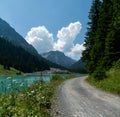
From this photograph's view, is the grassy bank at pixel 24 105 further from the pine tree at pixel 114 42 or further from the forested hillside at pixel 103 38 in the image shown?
the pine tree at pixel 114 42

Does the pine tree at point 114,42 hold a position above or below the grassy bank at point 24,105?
above

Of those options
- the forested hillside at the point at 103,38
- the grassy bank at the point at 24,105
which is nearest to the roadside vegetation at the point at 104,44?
the forested hillside at the point at 103,38

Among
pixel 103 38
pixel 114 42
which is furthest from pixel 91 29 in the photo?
pixel 114 42

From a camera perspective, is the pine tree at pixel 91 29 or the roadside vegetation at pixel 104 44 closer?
the roadside vegetation at pixel 104 44

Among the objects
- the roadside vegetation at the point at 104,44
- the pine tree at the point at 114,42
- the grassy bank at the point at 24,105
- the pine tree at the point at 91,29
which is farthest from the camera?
the pine tree at the point at 91,29

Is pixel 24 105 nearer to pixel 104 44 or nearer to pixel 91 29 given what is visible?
pixel 104 44

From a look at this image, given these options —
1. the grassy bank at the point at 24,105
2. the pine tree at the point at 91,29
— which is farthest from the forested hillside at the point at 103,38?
the grassy bank at the point at 24,105

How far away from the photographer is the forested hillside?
4961cm

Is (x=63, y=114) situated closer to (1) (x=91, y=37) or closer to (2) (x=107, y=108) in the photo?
(2) (x=107, y=108)

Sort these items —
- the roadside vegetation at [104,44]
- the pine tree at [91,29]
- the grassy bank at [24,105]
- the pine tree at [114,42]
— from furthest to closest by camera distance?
the pine tree at [91,29]
the pine tree at [114,42]
the roadside vegetation at [104,44]
the grassy bank at [24,105]

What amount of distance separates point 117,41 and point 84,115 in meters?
34.2

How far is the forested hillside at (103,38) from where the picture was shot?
49612 millimetres

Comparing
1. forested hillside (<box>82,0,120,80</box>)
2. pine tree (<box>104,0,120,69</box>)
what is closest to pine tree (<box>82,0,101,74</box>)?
forested hillside (<box>82,0,120,80</box>)

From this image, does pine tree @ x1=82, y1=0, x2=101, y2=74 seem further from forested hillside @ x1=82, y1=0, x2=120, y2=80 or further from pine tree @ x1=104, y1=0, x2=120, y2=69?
pine tree @ x1=104, y1=0, x2=120, y2=69
